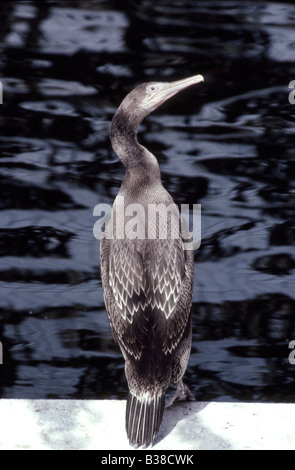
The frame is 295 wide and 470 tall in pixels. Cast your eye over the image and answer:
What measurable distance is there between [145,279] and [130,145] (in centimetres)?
58

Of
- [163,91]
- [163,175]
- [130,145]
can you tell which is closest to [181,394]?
[130,145]

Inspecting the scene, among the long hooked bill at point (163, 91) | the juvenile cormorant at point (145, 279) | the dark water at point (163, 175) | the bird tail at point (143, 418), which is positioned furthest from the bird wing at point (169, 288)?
the dark water at point (163, 175)

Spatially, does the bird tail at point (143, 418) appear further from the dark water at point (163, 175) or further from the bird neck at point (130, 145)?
the dark water at point (163, 175)

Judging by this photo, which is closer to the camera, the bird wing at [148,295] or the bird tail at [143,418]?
the bird tail at [143,418]

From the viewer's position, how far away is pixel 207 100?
6723 mm

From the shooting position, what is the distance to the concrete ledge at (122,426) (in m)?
3.24

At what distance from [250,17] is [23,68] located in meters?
1.91

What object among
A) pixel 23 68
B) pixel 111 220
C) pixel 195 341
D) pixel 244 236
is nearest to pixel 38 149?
pixel 23 68

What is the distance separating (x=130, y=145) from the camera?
3559 mm

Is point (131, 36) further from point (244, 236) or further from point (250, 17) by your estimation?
point (244, 236)

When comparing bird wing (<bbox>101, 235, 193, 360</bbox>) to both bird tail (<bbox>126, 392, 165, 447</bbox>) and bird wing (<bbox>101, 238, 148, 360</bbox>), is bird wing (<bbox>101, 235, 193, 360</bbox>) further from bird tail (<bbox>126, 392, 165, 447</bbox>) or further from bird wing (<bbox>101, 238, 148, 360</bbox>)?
bird tail (<bbox>126, 392, 165, 447</bbox>)

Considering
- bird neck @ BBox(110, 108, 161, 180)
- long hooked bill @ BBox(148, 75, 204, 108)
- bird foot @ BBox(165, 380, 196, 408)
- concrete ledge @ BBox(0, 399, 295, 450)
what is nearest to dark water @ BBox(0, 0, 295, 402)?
bird foot @ BBox(165, 380, 196, 408)

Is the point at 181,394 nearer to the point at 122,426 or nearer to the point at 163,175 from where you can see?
the point at 122,426

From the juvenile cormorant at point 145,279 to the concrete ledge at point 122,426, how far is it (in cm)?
10
